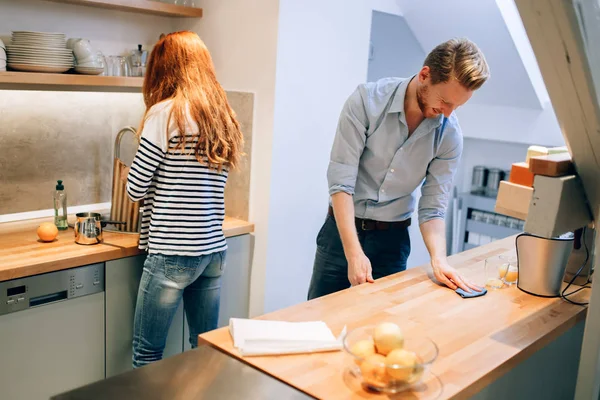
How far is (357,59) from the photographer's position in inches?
131

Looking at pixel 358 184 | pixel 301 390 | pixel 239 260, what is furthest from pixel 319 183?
pixel 301 390

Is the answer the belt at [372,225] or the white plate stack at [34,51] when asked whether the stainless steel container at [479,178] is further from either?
the white plate stack at [34,51]

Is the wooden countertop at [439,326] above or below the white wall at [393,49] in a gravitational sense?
below

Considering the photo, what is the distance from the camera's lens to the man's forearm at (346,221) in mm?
2223

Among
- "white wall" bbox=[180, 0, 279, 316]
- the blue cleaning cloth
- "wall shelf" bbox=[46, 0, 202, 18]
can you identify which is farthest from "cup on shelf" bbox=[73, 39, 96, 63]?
the blue cleaning cloth

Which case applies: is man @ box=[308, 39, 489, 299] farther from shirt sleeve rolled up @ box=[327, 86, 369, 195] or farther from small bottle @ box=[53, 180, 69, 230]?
small bottle @ box=[53, 180, 69, 230]

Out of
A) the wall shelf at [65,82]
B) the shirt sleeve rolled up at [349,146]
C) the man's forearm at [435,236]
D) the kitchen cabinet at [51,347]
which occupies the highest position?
the wall shelf at [65,82]

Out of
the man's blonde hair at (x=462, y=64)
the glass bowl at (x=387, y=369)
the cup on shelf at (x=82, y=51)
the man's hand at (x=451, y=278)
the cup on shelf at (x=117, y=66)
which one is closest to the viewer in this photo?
the glass bowl at (x=387, y=369)

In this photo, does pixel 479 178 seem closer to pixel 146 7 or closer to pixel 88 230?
pixel 146 7

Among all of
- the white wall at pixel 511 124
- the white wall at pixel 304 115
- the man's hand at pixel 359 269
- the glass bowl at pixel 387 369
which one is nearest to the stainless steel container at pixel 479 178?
the white wall at pixel 511 124

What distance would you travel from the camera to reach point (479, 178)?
4832 mm

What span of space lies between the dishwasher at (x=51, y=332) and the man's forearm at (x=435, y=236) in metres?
1.30

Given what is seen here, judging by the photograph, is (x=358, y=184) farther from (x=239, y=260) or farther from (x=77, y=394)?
(x=77, y=394)

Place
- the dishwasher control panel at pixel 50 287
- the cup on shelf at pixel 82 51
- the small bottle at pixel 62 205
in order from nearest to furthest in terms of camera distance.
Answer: the dishwasher control panel at pixel 50 287 < the cup on shelf at pixel 82 51 < the small bottle at pixel 62 205
